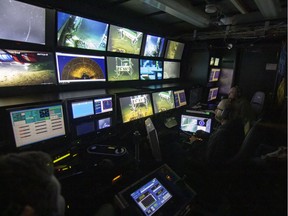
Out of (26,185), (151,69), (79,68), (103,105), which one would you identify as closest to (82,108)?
(103,105)

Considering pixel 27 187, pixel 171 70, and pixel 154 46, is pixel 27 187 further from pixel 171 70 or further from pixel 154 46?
pixel 171 70

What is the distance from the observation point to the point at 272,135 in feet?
2.27

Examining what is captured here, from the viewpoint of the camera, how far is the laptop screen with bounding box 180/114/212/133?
288cm

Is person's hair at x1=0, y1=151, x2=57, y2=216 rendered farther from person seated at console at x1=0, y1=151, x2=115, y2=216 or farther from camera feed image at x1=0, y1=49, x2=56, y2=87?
camera feed image at x1=0, y1=49, x2=56, y2=87

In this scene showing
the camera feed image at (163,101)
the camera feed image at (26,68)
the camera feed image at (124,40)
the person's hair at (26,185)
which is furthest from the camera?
the camera feed image at (163,101)

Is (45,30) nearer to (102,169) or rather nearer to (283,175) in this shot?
(102,169)

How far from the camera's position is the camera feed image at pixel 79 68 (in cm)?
219

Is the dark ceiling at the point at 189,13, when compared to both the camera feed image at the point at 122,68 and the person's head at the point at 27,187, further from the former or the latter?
the person's head at the point at 27,187

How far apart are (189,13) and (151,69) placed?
4.23 ft

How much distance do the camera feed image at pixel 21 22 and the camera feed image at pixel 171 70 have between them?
2666 mm

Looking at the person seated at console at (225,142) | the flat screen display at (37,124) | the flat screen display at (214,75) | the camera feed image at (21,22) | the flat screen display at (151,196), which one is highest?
the camera feed image at (21,22)

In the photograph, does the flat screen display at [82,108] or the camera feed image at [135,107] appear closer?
the flat screen display at [82,108]

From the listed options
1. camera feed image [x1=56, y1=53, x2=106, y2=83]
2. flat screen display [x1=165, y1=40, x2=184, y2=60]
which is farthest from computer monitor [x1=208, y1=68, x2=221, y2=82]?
camera feed image [x1=56, y1=53, x2=106, y2=83]

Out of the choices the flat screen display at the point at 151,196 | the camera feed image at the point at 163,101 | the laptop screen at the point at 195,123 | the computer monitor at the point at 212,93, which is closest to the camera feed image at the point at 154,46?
the camera feed image at the point at 163,101
